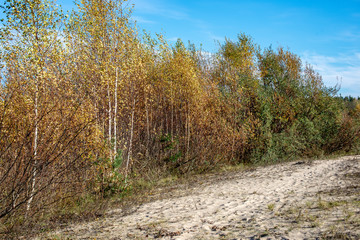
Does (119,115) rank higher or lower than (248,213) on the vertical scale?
higher

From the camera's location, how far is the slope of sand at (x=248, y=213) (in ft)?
17.1

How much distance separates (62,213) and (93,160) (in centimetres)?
158

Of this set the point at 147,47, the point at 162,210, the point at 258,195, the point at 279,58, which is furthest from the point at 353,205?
the point at 279,58

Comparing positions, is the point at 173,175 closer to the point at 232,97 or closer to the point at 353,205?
the point at 232,97

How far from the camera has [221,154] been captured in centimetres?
1440

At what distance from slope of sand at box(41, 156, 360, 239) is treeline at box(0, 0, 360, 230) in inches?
60.0

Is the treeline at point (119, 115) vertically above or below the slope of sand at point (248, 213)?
above

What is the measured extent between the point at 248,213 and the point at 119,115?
25.3 feet

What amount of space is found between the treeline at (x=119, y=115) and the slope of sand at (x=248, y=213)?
1.52m

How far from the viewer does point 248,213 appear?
6.52 m

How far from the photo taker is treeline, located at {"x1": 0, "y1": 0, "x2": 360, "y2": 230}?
6594mm

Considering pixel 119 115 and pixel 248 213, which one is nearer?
pixel 248 213

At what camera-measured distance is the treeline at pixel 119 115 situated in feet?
21.6

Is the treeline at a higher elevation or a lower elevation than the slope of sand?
higher
